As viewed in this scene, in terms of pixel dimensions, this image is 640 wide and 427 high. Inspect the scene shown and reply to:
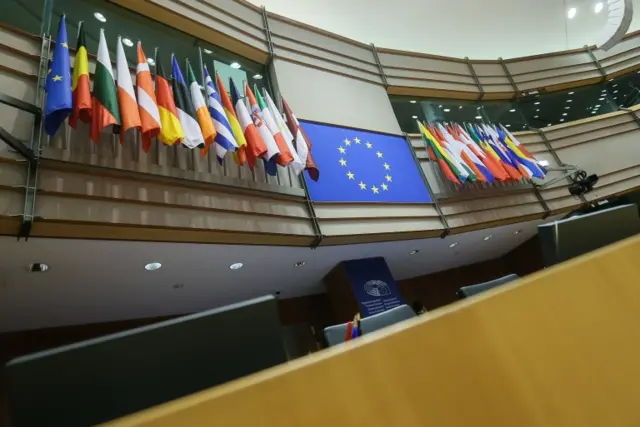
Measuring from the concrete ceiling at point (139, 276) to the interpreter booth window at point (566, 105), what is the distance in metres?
4.91

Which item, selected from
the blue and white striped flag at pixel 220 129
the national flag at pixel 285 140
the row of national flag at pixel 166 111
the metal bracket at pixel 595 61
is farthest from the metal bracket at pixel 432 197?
the metal bracket at pixel 595 61

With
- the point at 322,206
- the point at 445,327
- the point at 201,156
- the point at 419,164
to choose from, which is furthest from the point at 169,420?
the point at 419,164

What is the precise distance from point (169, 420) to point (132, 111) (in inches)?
120

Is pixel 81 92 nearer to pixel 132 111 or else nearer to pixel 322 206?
pixel 132 111

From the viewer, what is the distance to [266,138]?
3.97 m

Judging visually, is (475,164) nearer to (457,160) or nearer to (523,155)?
(457,160)

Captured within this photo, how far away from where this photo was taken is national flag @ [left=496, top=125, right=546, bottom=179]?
6.84m

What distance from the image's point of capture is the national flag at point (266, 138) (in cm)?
389

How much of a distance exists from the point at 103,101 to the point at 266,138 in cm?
155

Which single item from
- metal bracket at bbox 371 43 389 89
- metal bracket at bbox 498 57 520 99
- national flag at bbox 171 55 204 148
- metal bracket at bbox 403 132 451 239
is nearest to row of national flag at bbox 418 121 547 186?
metal bracket at bbox 403 132 451 239

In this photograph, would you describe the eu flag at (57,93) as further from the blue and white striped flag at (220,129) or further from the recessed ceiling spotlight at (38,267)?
the blue and white striped flag at (220,129)

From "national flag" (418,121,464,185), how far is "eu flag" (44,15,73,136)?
511cm

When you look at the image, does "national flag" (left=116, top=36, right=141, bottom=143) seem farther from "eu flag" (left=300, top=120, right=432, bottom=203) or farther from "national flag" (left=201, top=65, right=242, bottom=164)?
"eu flag" (left=300, top=120, right=432, bottom=203)

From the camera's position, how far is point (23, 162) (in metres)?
2.62
